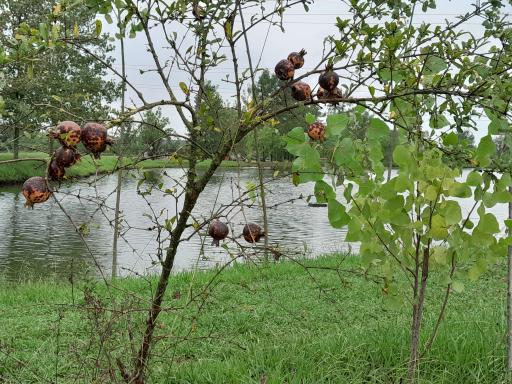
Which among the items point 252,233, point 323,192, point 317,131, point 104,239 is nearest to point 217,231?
point 252,233

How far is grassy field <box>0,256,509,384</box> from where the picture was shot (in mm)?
2648

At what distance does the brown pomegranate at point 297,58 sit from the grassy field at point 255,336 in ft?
2.51

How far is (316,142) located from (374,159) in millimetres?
504

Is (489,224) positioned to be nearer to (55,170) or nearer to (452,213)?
(452,213)

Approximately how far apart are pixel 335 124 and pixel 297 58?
50cm

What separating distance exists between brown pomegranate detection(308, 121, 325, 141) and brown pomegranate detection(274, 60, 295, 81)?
14.1 inches

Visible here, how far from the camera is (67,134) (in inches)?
55.9

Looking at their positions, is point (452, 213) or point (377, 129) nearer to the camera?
point (377, 129)

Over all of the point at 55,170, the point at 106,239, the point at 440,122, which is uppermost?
the point at 440,122

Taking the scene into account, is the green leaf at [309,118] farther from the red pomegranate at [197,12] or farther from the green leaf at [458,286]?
the green leaf at [458,286]

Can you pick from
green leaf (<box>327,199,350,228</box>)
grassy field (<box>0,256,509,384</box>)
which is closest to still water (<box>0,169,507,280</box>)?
grassy field (<box>0,256,509,384</box>)

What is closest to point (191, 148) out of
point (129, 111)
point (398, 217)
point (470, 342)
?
point (129, 111)

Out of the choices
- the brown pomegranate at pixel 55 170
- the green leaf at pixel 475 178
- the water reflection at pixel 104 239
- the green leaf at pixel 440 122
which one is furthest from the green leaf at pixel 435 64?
the water reflection at pixel 104 239

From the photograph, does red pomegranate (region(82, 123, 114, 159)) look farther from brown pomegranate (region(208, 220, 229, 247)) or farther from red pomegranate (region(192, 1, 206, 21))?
red pomegranate (region(192, 1, 206, 21))
